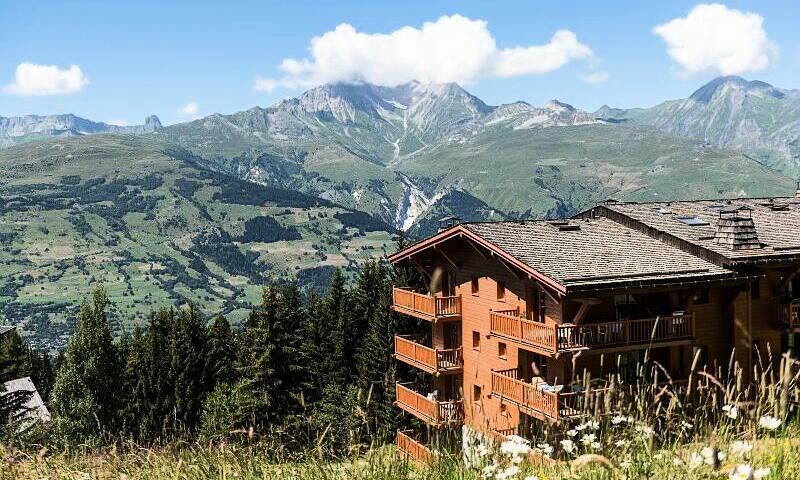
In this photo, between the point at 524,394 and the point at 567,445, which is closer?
the point at 567,445

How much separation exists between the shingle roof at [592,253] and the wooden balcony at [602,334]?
1681 millimetres

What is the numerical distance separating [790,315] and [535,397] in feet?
41.0

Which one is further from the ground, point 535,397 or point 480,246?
point 480,246

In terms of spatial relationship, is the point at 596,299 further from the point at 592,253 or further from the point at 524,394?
the point at 524,394

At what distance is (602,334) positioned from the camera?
2792 centimetres

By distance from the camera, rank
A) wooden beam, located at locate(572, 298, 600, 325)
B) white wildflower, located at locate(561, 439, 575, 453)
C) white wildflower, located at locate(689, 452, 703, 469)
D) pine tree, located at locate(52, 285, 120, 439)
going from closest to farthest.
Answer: white wildflower, located at locate(689, 452, 703, 469) < white wildflower, located at locate(561, 439, 575, 453) < wooden beam, located at locate(572, 298, 600, 325) < pine tree, located at locate(52, 285, 120, 439)

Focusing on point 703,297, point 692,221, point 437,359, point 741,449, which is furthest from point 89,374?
point 741,449

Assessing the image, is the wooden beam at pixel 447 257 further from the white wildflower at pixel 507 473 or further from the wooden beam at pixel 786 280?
the white wildflower at pixel 507 473

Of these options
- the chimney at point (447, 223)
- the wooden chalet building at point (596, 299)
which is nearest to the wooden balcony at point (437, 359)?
the wooden chalet building at point (596, 299)

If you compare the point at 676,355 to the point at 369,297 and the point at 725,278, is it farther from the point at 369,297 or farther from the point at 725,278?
the point at 369,297

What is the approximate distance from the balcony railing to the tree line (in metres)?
20.8

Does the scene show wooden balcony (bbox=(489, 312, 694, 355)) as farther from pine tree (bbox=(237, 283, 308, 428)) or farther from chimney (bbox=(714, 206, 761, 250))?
pine tree (bbox=(237, 283, 308, 428))

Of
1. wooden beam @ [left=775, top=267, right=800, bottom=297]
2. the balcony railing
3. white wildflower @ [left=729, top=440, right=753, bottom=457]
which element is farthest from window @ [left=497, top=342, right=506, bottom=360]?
white wildflower @ [left=729, top=440, right=753, bottom=457]

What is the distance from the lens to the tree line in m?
48.5
